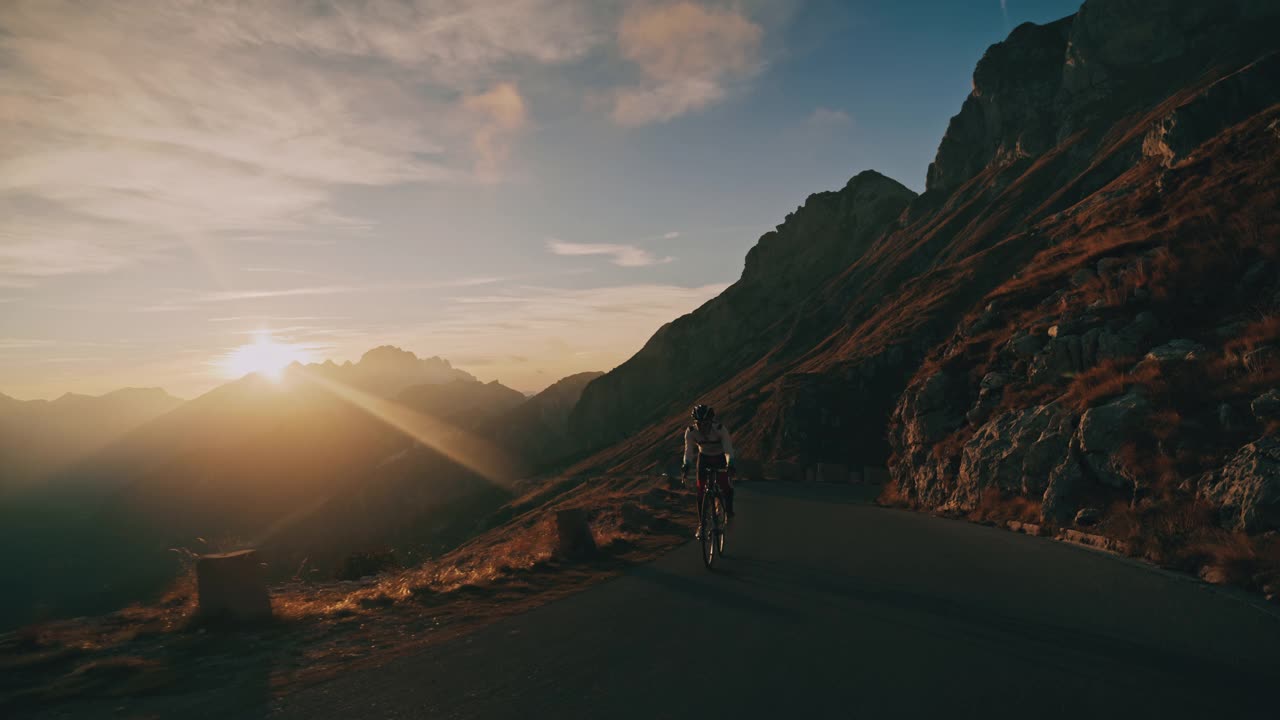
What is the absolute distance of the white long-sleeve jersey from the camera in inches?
448

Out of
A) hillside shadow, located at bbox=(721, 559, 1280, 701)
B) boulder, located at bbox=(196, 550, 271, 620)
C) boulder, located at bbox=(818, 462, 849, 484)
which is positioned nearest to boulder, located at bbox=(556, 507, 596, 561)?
hillside shadow, located at bbox=(721, 559, 1280, 701)

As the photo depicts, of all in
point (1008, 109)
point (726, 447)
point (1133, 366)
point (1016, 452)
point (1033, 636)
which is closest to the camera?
point (1033, 636)

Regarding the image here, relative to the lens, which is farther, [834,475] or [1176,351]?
[834,475]

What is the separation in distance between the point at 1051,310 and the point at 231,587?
2174cm

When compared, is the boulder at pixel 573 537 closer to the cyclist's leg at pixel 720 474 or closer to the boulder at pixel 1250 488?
the cyclist's leg at pixel 720 474

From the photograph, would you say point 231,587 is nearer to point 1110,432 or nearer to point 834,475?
point 1110,432

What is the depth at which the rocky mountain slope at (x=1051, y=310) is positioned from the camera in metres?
12.4

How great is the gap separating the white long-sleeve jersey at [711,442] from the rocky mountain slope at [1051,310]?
6.85 m

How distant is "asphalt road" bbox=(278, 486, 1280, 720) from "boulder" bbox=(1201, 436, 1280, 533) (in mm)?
1490

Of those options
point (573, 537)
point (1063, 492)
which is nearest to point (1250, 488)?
point (1063, 492)

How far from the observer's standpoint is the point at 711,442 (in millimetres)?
11516

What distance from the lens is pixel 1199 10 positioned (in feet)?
356

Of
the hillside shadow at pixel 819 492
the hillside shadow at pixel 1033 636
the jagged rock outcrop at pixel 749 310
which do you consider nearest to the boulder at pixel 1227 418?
the hillside shadow at pixel 1033 636

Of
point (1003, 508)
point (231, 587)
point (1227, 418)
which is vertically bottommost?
point (231, 587)
